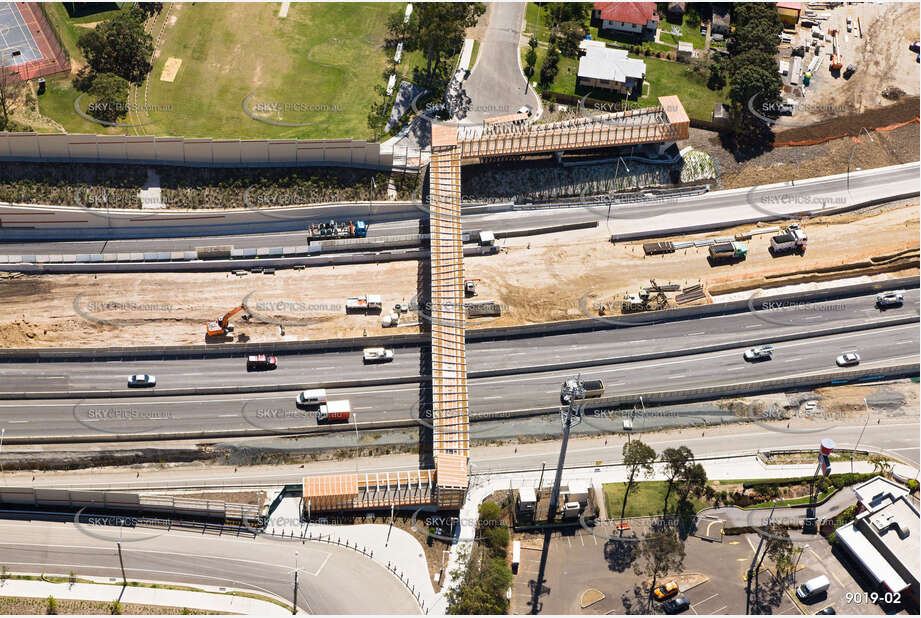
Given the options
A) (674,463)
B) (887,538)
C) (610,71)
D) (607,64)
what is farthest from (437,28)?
(887,538)

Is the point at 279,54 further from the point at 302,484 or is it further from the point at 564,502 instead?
the point at 564,502

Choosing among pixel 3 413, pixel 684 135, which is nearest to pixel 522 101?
pixel 684 135

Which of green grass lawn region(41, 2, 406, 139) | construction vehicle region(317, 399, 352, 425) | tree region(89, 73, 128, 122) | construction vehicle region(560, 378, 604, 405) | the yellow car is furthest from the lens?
green grass lawn region(41, 2, 406, 139)

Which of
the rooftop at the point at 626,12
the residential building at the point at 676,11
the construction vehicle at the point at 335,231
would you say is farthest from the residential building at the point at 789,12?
the construction vehicle at the point at 335,231

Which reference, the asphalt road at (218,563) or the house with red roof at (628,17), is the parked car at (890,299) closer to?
the house with red roof at (628,17)

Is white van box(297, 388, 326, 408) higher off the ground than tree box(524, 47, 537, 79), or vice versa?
tree box(524, 47, 537, 79)

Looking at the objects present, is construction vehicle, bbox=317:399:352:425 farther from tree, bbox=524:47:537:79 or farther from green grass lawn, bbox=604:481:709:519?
tree, bbox=524:47:537:79

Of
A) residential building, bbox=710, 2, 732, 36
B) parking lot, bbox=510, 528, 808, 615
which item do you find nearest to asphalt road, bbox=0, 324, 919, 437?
parking lot, bbox=510, 528, 808, 615
